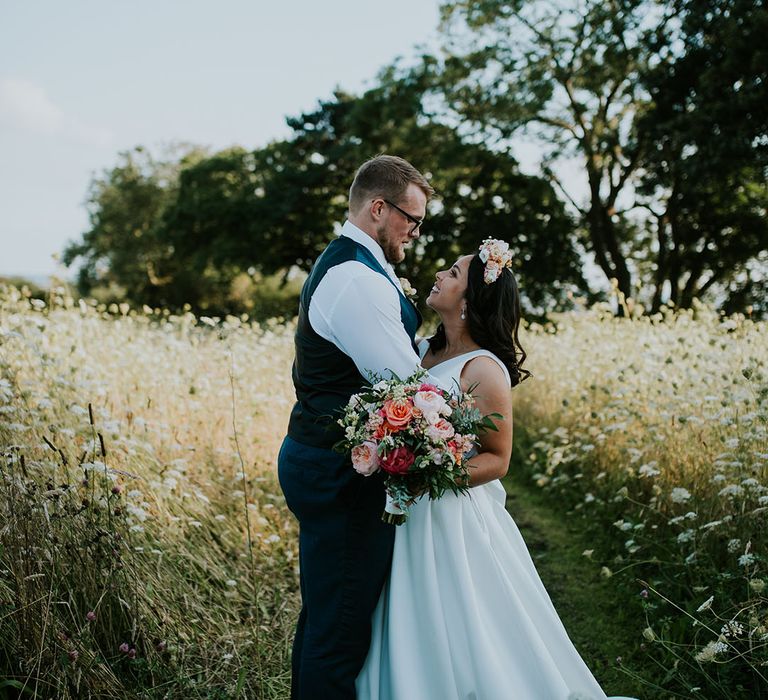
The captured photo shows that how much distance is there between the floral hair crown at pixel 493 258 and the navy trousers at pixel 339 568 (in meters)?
1.18

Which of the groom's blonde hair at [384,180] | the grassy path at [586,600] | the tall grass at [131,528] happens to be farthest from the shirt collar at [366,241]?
the grassy path at [586,600]

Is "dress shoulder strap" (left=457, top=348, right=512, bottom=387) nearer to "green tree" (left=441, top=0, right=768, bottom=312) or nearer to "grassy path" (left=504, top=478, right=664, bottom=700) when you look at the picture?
"grassy path" (left=504, top=478, right=664, bottom=700)

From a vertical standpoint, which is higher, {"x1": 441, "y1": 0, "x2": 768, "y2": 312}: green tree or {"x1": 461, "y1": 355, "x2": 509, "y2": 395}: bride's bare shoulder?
{"x1": 441, "y1": 0, "x2": 768, "y2": 312}: green tree

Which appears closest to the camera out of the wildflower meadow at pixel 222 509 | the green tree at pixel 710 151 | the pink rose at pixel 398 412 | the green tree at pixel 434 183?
the pink rose at pixel 398 412

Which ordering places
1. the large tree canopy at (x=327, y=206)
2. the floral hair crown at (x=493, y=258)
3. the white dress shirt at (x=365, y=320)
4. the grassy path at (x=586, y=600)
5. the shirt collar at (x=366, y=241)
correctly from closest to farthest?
1. the white dress shirt at (x=365, y=320)
2. the shirt collar at (x=366, y=241)
3. the floral hair crown at (x=493, y=258)
4. the grassy path at (x=586, y=600)
5. the large tree canopy at (x=327, y=206)

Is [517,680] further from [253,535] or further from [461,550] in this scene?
[253,535]

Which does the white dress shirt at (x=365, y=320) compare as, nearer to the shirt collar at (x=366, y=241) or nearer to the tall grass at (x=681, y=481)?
the shirt collar at (x=366, y=241)

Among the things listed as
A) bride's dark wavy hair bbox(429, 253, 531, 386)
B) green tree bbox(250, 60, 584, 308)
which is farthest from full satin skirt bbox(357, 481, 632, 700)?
green tree bbox(250, 60, 584, 308)

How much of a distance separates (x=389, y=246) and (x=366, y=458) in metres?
1.02

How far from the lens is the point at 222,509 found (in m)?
5.06

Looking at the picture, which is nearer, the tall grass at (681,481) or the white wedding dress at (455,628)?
the white wedding dress at (455,628)

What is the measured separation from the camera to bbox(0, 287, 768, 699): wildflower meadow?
3.06 metres

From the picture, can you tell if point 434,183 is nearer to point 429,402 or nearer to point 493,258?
point 493,258

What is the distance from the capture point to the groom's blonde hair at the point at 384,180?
2.96 metres
